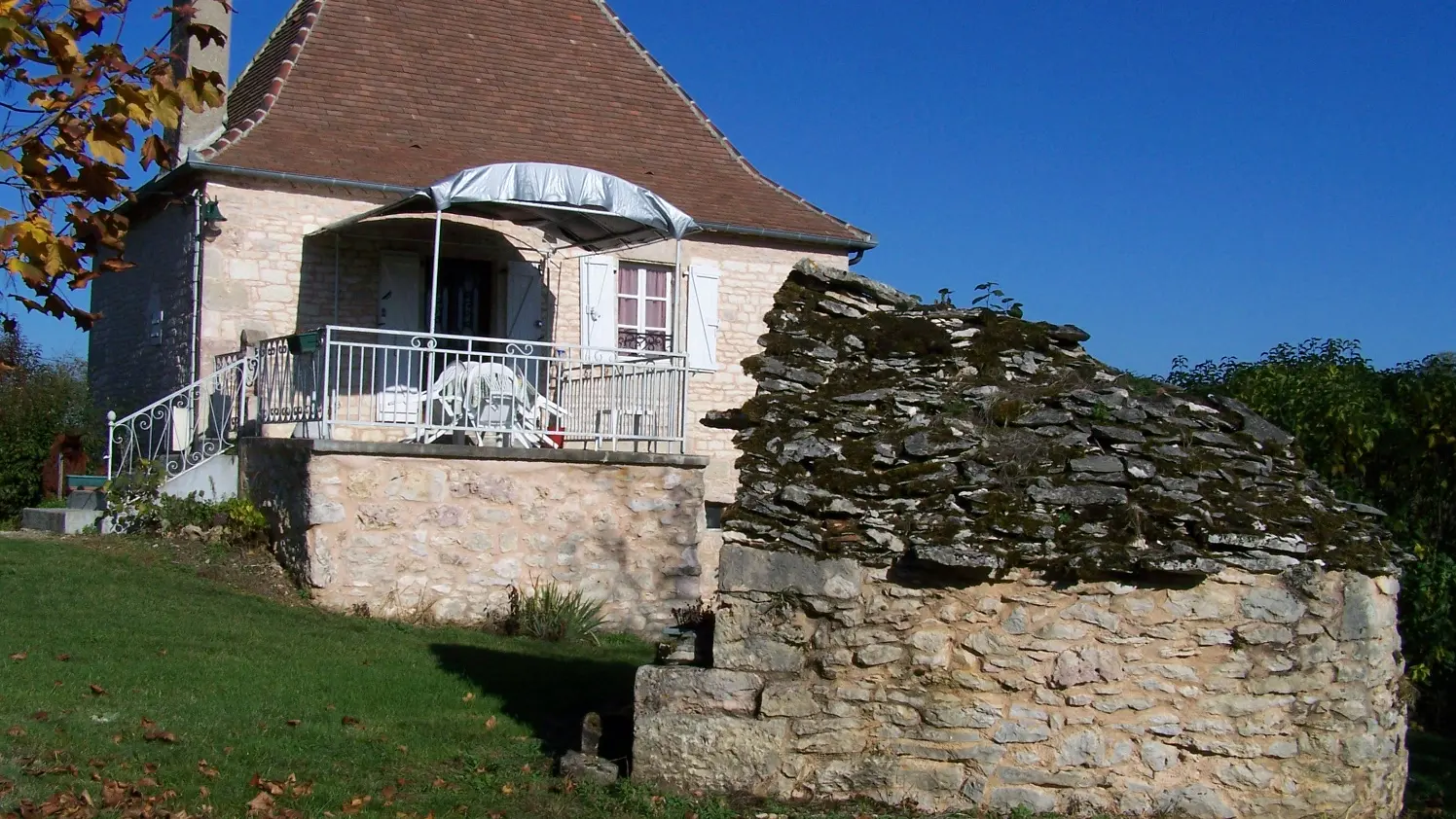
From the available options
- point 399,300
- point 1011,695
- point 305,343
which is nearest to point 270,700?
point 1011,695

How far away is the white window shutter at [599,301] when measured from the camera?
46.9 feet

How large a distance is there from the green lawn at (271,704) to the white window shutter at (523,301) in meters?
4.11

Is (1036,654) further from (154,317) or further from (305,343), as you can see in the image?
(154,317)

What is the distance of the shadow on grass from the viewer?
6.60 m

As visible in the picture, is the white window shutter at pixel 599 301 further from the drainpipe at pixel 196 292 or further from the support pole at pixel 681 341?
the drainpipe at pixel 196 292

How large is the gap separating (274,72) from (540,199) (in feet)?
14.6

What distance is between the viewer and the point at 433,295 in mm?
11109

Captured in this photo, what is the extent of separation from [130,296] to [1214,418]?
1213 cm

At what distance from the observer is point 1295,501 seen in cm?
621

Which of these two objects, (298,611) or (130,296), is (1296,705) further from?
(130,296)

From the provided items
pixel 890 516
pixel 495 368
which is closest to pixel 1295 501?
pixel 890 516

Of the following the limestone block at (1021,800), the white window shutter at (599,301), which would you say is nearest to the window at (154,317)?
the white window shutter at (599,301)

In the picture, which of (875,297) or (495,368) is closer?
(875,297)

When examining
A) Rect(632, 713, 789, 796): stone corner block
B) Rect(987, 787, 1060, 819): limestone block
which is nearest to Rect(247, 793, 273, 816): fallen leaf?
Rect(632, 713, 789, 796): stone corner block
